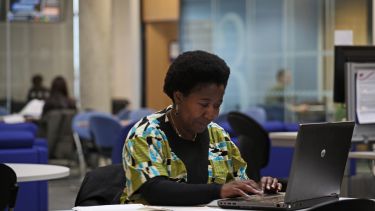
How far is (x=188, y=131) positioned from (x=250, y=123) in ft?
11.8

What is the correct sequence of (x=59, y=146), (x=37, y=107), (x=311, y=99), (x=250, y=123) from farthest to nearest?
(x=311, y=99)
(x=37, y=107)
(x=59, y=146)
(x=250, y=123)

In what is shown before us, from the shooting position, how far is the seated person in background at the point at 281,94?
49.7 feet

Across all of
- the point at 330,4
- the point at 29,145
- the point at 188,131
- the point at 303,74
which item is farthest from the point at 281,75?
the point at 188,131

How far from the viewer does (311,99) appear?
14867 millimetres

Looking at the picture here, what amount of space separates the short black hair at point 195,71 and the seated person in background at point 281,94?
38.9ft

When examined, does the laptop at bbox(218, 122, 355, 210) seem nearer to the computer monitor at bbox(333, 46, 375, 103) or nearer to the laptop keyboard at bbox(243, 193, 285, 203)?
the laptop keyboard at bbox(243, 193, 285, 203)

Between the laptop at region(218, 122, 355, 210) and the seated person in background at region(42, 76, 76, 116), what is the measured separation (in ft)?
32.4

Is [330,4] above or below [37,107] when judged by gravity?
above

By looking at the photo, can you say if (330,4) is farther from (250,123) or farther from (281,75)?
(250,123)

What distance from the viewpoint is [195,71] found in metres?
3.19

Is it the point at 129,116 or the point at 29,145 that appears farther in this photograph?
the point at 129,116

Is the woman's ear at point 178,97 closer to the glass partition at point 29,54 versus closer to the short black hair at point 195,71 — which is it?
the short black hair at point 195,71

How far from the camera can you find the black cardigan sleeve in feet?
9.82

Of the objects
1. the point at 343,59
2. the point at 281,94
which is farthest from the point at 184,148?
the point at 281,94
